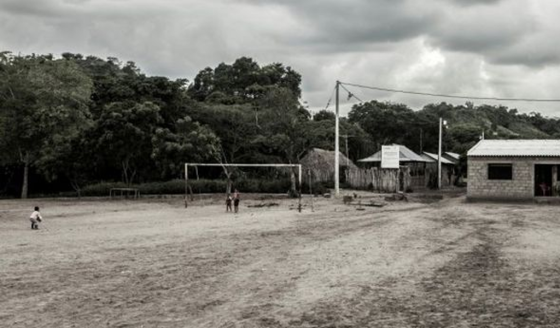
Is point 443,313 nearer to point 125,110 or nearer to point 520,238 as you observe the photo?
point 520,238

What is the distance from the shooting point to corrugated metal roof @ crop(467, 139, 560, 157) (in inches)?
1210

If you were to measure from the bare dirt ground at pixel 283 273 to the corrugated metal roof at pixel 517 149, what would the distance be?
442 inches

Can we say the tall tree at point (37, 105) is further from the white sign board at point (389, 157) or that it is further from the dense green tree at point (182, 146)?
the white sign board at point (389, 157)

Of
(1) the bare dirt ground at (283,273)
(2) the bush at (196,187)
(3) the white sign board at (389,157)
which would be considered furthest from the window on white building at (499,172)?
(2) the bush at (196,187)

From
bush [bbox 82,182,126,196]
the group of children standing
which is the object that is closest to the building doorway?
the group of children standing

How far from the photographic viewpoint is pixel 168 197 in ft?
115

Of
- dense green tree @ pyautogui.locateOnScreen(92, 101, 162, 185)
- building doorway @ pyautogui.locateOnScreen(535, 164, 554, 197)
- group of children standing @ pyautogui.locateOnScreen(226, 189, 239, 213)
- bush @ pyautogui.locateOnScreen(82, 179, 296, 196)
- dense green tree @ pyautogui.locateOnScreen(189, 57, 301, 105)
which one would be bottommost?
group of children standing @ pyautogui.locateOnScreen(226, 189, 239, 213)

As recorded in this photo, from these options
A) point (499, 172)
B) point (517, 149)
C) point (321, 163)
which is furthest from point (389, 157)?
point (499, 172)

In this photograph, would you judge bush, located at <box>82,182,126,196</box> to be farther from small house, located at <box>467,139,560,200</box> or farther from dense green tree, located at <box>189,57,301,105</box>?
small house, located at <box>467,139,560,200</box>

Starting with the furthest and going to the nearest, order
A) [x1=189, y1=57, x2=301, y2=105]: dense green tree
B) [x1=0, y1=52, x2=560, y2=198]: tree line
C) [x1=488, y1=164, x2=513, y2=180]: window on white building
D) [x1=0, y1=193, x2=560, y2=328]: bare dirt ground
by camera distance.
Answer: [x1=189, y1=57, x2=301, y2=105]: dense green tree, [x1=0, y1=52, x2=560, y2=198]: tree line, [x1=488, y1=164, x2=513, y2=180]: window on white building, [x1=0, y1=193, x2=560, y2=328]: bare dirt ground

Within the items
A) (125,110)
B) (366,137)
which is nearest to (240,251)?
(125,110)

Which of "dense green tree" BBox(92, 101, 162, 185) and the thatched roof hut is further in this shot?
the thatched roof hut

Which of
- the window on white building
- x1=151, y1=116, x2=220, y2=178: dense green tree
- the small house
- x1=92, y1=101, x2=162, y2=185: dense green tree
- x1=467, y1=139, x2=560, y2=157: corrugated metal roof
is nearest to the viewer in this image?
the small house

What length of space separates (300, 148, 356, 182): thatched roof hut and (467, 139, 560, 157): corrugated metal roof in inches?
458
